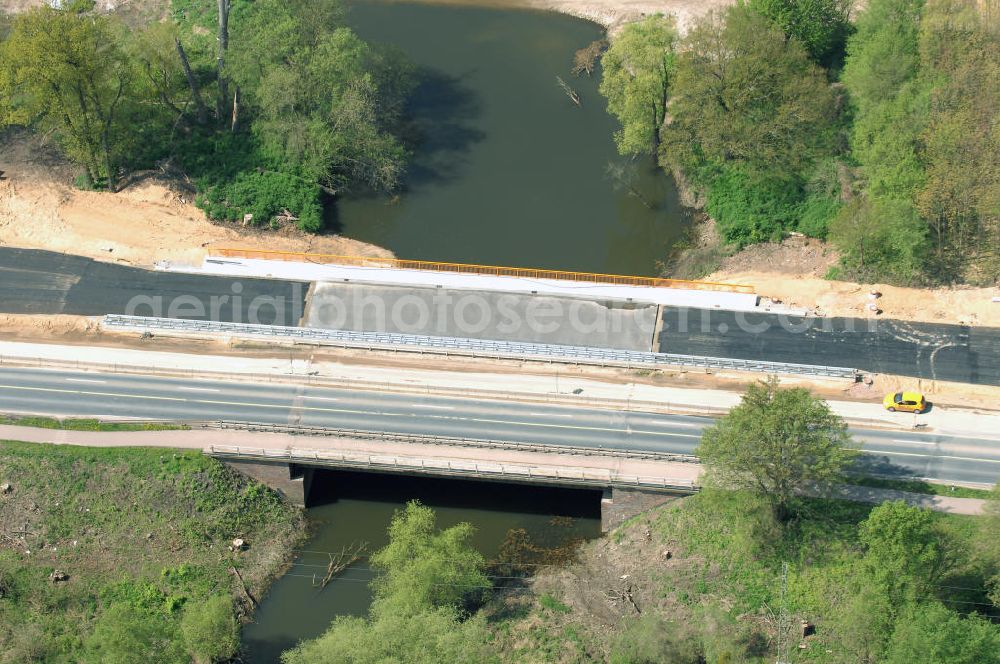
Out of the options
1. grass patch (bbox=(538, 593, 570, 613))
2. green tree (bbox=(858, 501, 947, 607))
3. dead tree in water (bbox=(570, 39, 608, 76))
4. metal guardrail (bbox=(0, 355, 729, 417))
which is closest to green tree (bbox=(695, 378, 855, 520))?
green tree (bbox=(858, 501, 947, 607))

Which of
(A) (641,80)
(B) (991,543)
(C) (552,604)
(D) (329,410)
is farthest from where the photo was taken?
(A) (641,80)

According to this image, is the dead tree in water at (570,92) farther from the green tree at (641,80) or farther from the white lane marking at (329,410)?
the white lane marking at (329,410)

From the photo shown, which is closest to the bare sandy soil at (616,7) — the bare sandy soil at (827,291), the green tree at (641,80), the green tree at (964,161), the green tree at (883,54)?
the green tree at (641,80)

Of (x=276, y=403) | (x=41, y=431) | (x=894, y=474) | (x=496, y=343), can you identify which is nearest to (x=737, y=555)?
(x=894, y=474)

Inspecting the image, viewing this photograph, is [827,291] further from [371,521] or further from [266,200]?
[266,200]

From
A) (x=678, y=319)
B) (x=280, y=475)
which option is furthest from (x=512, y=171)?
(x=280, y=475)

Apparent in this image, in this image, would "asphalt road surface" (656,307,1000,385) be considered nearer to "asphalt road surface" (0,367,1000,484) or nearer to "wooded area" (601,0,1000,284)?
"wooded area" (601,0,1000,284)
